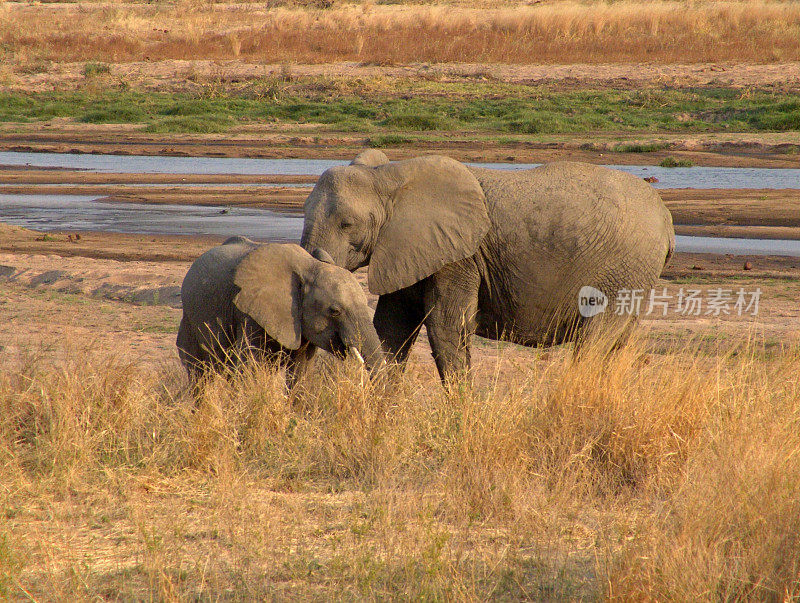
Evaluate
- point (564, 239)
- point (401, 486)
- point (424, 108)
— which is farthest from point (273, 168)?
point (401, 486)

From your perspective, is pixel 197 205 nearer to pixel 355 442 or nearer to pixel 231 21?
pixel 355 442

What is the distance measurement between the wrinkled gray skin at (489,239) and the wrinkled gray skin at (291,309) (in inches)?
15.8

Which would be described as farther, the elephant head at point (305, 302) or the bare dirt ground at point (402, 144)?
the bare dirt ground at point (402, 144)

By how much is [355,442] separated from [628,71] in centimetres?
A: 3361

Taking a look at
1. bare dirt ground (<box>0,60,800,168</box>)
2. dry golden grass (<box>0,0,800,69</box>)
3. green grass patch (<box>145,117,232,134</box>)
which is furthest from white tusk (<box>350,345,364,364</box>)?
dry golden grass (<box>0,0,800,69</box>)

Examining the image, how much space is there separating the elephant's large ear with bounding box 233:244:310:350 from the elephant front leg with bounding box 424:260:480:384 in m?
1.05

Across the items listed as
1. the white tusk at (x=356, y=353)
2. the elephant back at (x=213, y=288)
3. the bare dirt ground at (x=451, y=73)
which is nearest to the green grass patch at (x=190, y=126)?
the bare dirt ground at (x=451, y=73)

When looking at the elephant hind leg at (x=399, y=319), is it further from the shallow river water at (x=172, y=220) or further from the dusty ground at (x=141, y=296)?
the shallow river water at (x=172, y=220)

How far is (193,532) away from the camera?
15.6ft

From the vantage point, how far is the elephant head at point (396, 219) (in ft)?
22.4

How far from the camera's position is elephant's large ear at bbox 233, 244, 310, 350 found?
6.43 meters

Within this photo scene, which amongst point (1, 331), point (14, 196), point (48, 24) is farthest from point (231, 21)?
point (1, 331)

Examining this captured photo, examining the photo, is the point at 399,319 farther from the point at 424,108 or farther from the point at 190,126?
the point at 424,108

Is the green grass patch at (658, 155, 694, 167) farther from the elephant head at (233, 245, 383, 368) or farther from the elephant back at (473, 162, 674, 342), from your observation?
the elephant head at (233, 245, 383, 368)
